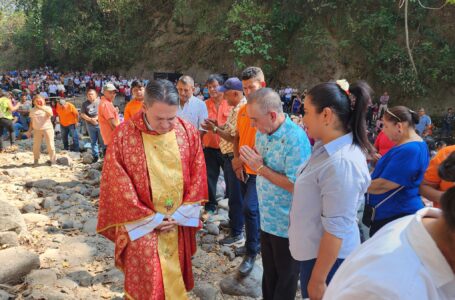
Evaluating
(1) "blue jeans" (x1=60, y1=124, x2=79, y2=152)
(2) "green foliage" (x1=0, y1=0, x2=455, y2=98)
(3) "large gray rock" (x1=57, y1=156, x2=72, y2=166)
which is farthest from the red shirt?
(2) "green foliage" (x1=0, y1=0, x2=455, y2=98)

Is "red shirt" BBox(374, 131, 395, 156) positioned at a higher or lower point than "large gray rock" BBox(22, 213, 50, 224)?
higher

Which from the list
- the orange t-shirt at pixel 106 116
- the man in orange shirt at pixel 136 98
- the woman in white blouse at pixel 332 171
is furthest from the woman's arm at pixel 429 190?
the orange t-shirt at pixel 106 116

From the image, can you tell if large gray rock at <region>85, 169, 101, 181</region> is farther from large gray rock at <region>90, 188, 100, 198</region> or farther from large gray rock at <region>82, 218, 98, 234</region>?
large gray rock at <region>82, 218, 98, 234</region>

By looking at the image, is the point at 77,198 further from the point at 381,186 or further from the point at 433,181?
the point at 433,181

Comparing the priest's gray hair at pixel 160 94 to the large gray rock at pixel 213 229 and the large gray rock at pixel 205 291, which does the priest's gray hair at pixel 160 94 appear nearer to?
the large gray rock at pixel 205 291

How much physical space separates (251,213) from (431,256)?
2492 millimetres

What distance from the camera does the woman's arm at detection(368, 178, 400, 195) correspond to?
2777 mm

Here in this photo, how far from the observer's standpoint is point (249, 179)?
3.43 m

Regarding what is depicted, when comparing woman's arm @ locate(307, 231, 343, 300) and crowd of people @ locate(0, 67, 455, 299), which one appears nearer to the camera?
crowd of people @ locate(0, 67, 455, 299)

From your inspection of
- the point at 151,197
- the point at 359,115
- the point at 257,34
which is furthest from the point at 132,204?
the point at 257,34

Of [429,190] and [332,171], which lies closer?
[332,171]

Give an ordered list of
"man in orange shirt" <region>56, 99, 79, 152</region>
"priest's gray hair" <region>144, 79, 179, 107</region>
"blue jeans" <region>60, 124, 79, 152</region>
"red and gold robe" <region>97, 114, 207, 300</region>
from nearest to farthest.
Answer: "priest's gray hair" <region>144, 79, 179, 107</region> → "red and gold robe" <region>97, 114, 207, 300</region> → "man in orange shirt" <region>56, 99, 79, 152</region> → "blue jeans" <region>60, 124, 79, 152</region>

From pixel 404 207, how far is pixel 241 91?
2025 millimetres

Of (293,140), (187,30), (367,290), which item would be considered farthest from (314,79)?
(367,290)
